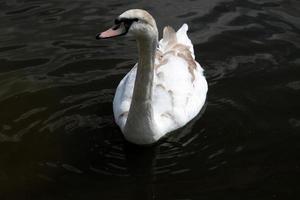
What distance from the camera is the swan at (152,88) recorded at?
7102 mm

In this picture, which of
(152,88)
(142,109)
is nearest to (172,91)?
(152,88)

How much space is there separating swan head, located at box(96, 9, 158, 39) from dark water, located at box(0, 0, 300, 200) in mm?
1464

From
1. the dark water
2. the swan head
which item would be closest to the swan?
the swan head

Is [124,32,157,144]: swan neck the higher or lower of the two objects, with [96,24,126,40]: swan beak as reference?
lower

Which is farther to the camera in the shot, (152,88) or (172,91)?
(172,91)

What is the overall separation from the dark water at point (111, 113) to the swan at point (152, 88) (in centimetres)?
18

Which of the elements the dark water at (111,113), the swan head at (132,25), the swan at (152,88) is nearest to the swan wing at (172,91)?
the swan at (152,88)

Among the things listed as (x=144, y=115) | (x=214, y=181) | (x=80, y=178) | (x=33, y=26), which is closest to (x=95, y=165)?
(x=80, y=178)

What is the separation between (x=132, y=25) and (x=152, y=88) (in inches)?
39.5

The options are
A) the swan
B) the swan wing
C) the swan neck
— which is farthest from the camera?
the swan wing

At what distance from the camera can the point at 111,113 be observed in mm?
8594

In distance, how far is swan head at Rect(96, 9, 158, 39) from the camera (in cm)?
696

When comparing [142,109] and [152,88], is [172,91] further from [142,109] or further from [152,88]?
[142,109]

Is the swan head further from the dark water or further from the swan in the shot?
the dark water
